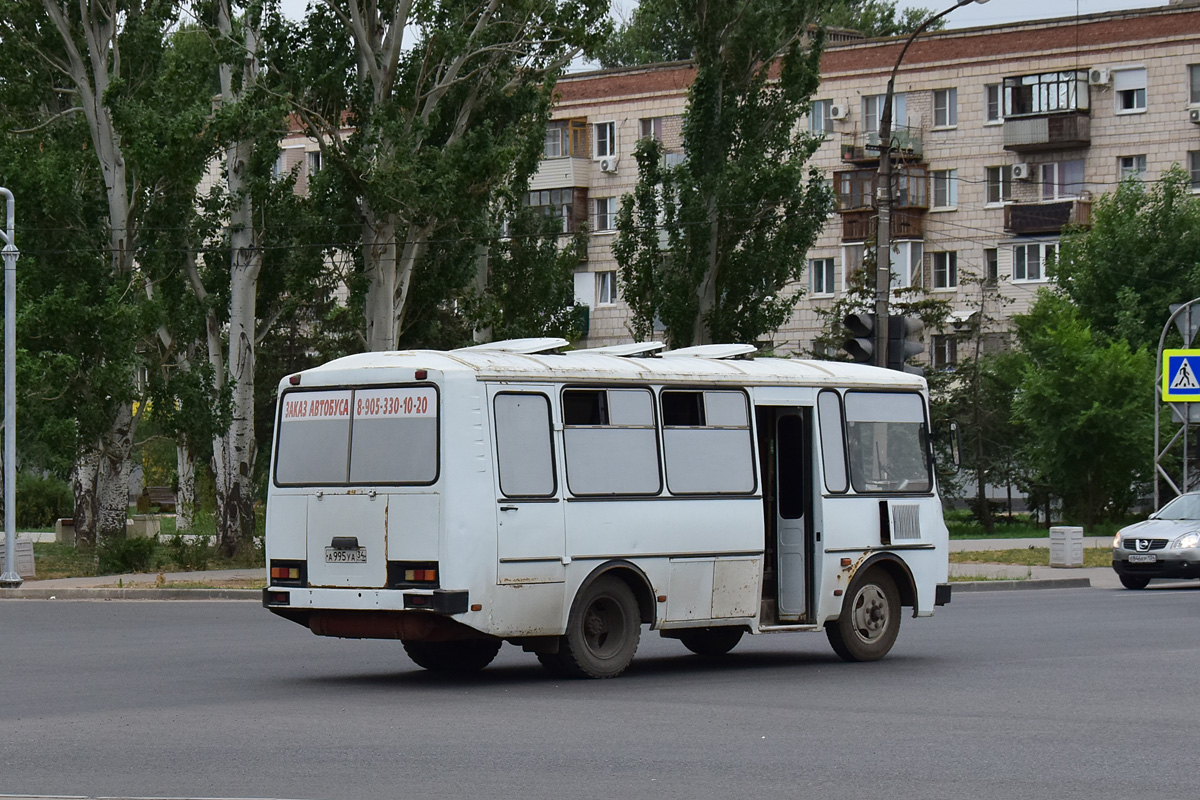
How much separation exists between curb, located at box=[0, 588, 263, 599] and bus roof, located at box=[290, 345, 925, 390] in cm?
1231

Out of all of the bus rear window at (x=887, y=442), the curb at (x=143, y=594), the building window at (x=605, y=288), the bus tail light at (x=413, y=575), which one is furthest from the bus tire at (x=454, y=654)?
the building window at (x=605, y=288)

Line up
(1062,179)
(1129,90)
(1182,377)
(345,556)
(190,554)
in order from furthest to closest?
(1062,179)
(1129,90)
(1182,377)
(190,554)
(345,556)

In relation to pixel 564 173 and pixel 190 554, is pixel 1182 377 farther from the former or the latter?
pixel 564 173

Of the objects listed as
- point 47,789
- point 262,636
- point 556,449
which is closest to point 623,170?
point 262,636

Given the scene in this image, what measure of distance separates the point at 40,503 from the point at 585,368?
49.4 m

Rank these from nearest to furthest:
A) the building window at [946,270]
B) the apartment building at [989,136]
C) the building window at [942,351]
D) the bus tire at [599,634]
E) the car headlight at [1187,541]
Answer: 1. the bus tire at [599,634]
2. the car headlight at [1187,541]
3. the apartment building at [989,136]
4. the building window at [942,351]
5. the building window at [946,270]

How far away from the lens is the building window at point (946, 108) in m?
64.9

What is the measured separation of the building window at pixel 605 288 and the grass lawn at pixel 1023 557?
110 feet

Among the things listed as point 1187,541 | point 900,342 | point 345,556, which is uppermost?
point 900,342

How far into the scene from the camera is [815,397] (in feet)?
55.3

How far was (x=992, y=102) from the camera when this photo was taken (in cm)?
6425

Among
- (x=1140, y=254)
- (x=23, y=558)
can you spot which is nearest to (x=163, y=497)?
(x=1140, y=254)

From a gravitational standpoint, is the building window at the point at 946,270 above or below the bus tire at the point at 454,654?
above

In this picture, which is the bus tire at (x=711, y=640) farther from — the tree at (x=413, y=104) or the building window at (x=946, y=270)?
the building window at (x=946, y=270)
